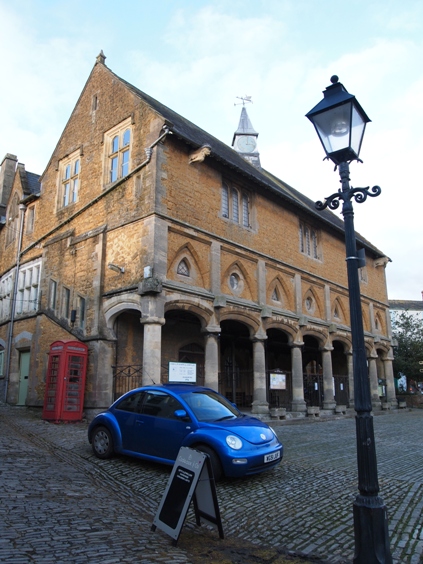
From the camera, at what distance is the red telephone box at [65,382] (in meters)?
13.7

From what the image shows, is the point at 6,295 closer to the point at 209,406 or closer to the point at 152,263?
the point at 152,263

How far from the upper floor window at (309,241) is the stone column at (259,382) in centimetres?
607

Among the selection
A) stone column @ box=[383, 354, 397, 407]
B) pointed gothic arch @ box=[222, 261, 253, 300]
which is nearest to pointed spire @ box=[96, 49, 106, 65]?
pointed gothic arch @ box=[222, 261, 253, 300]

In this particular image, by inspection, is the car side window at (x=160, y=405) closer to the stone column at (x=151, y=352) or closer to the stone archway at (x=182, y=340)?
the stone column at (x=151, y=352)

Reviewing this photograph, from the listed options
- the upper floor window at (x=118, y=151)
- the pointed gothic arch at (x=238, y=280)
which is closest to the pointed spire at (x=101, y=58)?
the upper floor window at (x=118, y=151)

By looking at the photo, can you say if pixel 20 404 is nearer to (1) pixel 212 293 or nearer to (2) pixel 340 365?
(1) pixel 212 293

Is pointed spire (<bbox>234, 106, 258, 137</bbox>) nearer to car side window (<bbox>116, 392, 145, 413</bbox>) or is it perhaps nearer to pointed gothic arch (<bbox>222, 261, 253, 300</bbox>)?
pointed gothic arch (<bbox>222, 261, 253, 300</bbox>)

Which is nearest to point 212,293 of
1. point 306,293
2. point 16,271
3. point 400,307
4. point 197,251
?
point 197,251

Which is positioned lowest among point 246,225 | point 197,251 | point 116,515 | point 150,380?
point 116,515

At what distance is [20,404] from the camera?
18797 mm

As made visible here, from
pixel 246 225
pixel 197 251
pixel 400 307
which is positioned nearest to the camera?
pixel 197 251

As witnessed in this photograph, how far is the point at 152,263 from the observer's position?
1372 cm

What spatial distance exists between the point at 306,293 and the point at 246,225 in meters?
5.09

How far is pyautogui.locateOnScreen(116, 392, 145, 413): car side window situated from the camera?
26.9 feet
